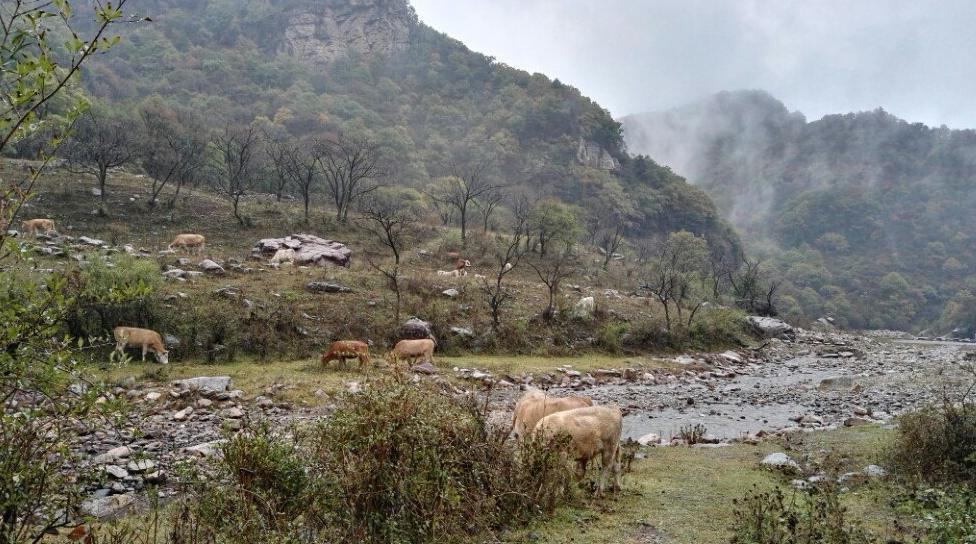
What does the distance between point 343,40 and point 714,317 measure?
147m

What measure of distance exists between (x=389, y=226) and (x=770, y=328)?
31.1 metres

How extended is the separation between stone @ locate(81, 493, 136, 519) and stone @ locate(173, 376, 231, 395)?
6.68 m

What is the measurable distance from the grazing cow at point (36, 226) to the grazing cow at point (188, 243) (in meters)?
6.03

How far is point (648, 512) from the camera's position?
281 inches

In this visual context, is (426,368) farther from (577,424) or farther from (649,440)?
(577,424)

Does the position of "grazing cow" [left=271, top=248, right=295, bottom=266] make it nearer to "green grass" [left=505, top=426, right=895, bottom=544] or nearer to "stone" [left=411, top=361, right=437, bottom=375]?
"stone" [left=411, top=361, right=437, bottom=375]

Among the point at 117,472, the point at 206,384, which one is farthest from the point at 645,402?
the point at 117,472

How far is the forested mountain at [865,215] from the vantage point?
97.1 m

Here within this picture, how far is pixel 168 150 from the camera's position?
55000 millimetres

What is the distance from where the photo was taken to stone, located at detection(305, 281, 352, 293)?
25625 millimetres

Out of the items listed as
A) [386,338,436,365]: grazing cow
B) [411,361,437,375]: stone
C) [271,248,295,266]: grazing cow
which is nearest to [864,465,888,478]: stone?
[411,361,437,375]: stone

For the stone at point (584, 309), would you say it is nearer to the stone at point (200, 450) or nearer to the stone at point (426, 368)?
the stone at point (426, 368)

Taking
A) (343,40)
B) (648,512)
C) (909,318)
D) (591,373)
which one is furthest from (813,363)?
(343,40)

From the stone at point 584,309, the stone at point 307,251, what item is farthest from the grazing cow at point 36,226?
the stone at point 584,309
